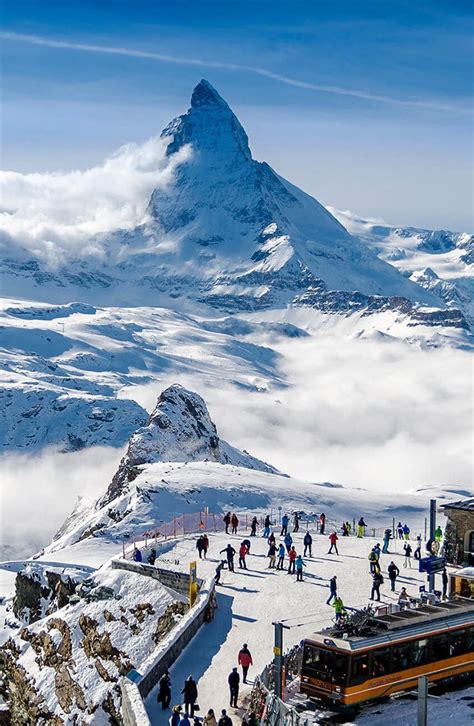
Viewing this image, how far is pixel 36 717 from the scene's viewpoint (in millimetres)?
36594

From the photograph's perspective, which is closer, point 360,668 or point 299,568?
point 360,668

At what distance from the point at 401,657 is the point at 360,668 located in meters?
1.41

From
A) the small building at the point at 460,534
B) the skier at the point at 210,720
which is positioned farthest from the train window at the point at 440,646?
the small building at the point at 460,534

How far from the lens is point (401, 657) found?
86.9ft

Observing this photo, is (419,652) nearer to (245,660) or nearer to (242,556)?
(245,660)

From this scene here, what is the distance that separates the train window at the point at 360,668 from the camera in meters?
25.5

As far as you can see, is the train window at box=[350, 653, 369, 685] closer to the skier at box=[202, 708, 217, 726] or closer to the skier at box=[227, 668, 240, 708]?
the skier at box=[202, 708, 217, 726]

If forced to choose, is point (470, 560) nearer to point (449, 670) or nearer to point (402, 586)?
point (402, 586)

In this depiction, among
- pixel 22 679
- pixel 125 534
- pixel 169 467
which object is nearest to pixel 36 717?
pixel 22 679

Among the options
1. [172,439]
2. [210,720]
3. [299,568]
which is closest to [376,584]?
[299,568]

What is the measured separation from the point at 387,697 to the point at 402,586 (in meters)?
14.7

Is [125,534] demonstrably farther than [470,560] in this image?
Yes

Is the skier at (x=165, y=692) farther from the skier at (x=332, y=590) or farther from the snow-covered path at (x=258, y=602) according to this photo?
the skier at (x=332, y=590)

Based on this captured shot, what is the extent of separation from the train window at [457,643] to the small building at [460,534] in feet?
42.3
